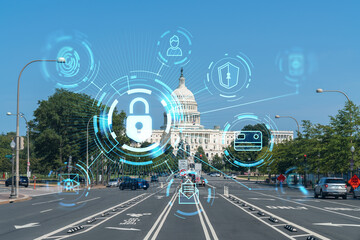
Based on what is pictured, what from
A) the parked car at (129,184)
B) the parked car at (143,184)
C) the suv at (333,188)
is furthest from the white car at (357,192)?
the parked car at (129,184)

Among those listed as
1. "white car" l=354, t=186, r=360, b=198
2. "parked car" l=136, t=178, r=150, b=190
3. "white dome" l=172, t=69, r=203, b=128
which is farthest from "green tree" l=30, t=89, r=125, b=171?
"white dome" l=172, t=69, r=203, b=128

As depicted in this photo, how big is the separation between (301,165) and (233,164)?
81.6 m

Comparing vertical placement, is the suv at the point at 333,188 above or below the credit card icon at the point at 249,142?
below

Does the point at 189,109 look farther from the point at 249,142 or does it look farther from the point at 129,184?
the point at 129,184

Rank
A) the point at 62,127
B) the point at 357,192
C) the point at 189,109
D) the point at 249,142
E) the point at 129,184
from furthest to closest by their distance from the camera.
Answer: the point at 189,109 → the point at 249,142 → the point at 62,127 → the point at 129,184 → the point at 357,192

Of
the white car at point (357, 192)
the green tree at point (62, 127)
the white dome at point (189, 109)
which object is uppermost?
the white dome at point (189, 109)

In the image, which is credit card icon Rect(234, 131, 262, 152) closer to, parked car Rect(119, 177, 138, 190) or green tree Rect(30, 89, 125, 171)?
green tree Rect(30, 89, 125, 171)

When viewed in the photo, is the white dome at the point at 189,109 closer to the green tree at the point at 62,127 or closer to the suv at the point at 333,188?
the green tree at the point at 62,127

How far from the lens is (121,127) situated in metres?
90.2

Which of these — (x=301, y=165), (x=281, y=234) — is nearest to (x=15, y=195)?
(x=281, y=234)

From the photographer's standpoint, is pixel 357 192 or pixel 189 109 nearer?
pixel 357 192

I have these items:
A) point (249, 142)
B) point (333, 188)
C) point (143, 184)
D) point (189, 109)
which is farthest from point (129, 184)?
point (189, 109)

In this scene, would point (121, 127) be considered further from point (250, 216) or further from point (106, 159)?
point (250, 216)

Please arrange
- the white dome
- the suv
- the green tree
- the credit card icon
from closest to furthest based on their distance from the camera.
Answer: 1. the suv
2. the green tree
3. the credit card icon
4. the white dome
